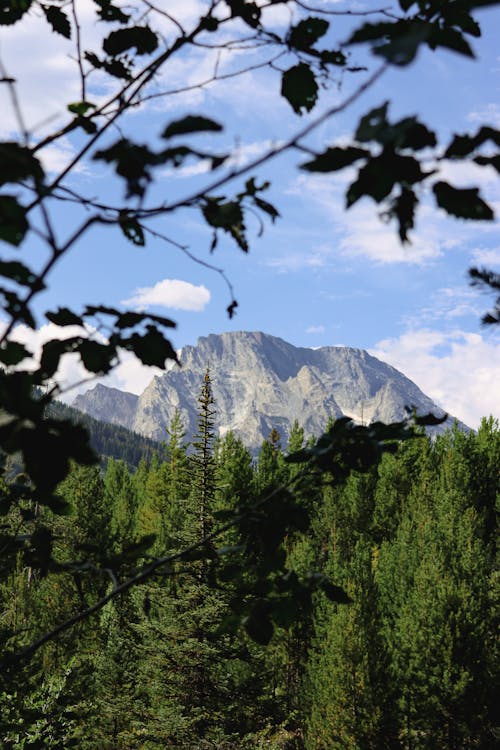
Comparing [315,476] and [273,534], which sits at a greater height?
[315,476]

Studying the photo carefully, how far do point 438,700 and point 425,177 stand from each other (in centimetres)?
1795

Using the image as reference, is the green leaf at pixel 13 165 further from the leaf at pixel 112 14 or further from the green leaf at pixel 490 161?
the leaf at pixel 112 14

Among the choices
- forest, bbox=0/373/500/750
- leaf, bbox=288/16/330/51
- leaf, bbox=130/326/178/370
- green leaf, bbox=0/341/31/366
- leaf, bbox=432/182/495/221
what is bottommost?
forest, bbox=0/373/500/750

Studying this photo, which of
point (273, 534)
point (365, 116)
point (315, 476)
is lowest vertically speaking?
point (273, 534)

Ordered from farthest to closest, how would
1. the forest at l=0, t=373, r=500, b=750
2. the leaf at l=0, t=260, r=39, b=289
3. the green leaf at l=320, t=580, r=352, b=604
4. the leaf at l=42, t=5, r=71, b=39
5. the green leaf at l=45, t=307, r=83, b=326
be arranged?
the forest at l=0, t=373, r=500, b=750 < the leaf at l=42, t=5, r=71, b=39 < the green leaf at l=320, t=580, r=352, b=604 < the green leaf at l=45, t=307, r=83, b=326 < the leaf at l=0, t=260, r=39, b=289

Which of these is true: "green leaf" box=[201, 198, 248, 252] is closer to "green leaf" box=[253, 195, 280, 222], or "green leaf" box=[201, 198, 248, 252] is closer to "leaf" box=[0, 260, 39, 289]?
"green leaf" box=[253, 195, 280, 222]

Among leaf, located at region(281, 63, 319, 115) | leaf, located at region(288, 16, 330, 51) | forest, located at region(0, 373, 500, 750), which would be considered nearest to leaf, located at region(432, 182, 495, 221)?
leaf, located at region(281, 63, 319, 115)

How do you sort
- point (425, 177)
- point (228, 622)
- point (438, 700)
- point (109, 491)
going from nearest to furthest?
point (425, 177) → point (228, 622) → point (438, 700) → point (109, 491)

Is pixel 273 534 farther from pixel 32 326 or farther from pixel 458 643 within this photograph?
pixel 458 643

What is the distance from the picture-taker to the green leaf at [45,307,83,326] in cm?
134

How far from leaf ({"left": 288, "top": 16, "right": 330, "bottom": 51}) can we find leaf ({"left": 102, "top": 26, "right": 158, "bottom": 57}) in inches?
13.3

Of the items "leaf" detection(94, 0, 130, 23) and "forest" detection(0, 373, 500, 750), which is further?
"forest" detection(0, 373, 500, 750)

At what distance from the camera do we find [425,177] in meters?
0.91

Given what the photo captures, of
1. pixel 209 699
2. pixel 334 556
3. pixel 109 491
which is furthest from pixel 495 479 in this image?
pixel 109 491
